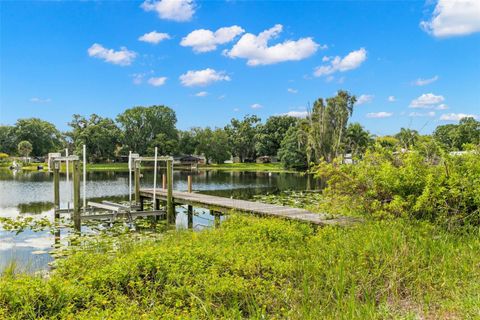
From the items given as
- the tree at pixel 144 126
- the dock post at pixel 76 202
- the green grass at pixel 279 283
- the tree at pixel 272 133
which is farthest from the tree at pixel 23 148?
the green grass at pixel 279 283

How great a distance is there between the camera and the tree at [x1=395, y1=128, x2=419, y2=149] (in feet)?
28.7

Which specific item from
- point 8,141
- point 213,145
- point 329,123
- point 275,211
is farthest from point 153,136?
point 275,211

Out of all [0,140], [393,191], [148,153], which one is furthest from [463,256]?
[0,140]

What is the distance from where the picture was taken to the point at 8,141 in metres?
78.4

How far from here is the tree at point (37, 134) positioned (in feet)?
257

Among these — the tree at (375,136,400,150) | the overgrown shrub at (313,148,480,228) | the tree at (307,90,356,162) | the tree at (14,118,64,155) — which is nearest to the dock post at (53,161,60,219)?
the overgrown shrub at (313,148,480,228)

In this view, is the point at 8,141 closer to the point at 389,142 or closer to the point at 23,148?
the point at 23,148

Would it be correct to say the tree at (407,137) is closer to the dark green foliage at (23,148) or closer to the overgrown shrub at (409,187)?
the overgrown shrub at (409,187)

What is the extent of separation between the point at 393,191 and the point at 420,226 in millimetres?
1066

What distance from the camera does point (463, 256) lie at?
16.7ft

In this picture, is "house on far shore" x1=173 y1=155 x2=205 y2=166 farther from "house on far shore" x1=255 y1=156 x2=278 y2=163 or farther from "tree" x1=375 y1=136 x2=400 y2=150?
"tree" x1=375 y1=136 x2=400 y2=150

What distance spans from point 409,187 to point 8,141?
86.2 metres

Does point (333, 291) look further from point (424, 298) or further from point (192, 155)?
point (192, 155)

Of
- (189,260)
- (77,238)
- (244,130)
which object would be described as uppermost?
(244,130)
